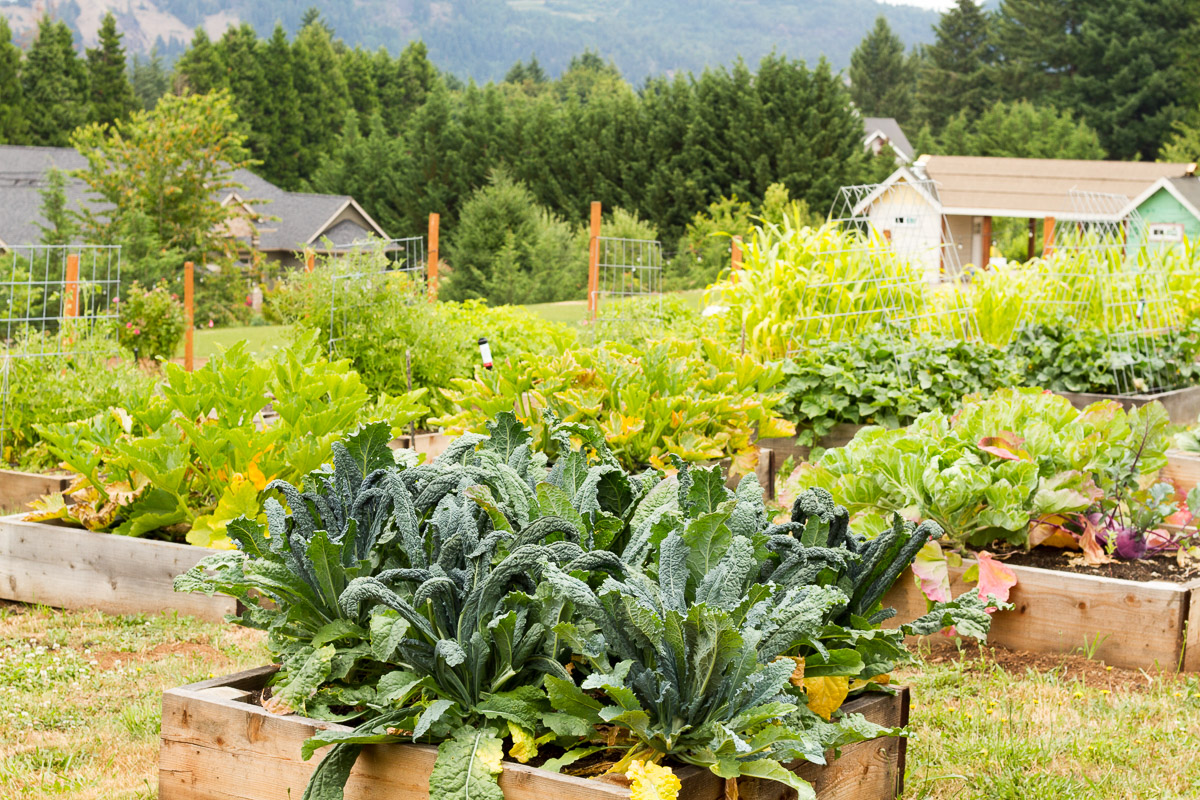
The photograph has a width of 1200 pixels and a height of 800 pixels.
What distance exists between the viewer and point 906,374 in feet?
20.6

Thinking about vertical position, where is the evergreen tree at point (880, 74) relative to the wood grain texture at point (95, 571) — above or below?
above

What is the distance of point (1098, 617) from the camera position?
10.9 feet

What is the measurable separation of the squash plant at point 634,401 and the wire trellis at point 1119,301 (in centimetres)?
394

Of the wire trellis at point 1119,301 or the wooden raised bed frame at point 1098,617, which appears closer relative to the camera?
the wooden raised bed frame at point 1098,617

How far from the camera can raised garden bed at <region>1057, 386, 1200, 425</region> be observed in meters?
7.14

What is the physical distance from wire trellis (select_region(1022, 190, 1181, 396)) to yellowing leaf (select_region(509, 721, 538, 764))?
6.66 meters

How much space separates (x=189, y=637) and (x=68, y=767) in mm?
1044

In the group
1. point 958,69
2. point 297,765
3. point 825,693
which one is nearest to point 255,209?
point 297,765

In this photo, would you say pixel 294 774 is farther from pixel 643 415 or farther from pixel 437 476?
pixel 643 415

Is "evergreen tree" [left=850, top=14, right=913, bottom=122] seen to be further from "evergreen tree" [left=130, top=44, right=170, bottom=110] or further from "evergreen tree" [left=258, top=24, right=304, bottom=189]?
"evergreen tree" [left=130, top=44, right=170, bottom=110]

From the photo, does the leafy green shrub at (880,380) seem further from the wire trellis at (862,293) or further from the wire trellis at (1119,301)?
the wire trellis at (1119,301)

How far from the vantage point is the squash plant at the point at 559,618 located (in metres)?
1.75

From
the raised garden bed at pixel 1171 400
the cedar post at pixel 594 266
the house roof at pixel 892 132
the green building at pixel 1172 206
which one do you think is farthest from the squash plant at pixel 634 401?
the house roof at pixel 892 132

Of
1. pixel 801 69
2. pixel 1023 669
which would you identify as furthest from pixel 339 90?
pixel 1023 669
